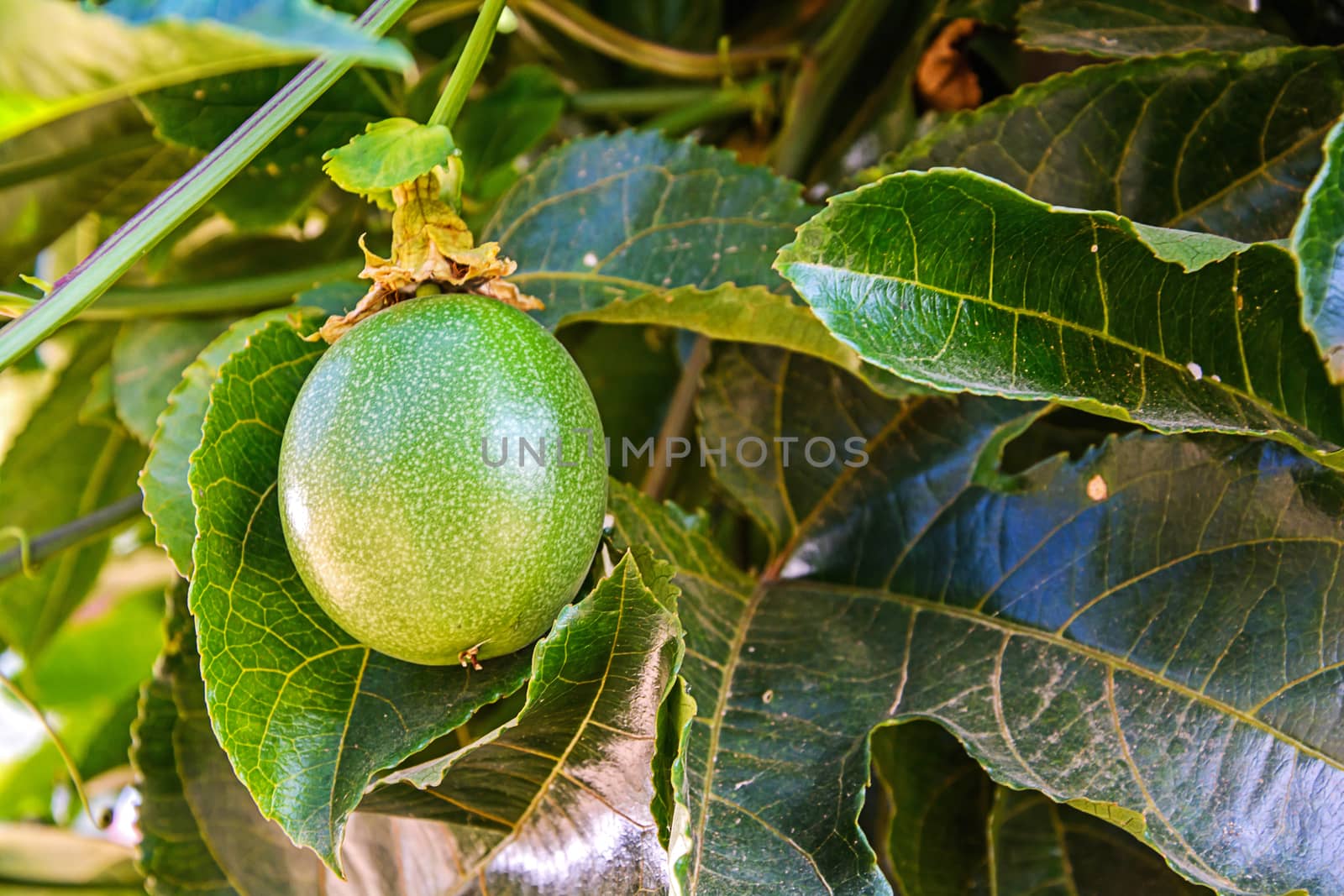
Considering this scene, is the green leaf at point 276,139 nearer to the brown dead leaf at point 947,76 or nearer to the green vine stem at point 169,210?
the green vine stem at point 169,210

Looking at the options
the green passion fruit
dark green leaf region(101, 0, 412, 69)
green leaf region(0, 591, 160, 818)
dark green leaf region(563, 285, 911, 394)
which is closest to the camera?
dark green leaf region(101, 0, 412, 69)

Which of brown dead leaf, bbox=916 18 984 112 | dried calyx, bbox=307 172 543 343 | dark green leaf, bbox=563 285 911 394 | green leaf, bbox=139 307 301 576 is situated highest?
brown dead leaf, bbox=916 18 984 112

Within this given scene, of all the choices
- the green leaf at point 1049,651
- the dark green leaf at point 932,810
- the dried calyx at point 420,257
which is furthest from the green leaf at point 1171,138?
the dark green leaf at point 932,810

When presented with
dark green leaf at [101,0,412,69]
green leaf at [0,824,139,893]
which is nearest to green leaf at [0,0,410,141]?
dark green leaf at [101,0,412,69]

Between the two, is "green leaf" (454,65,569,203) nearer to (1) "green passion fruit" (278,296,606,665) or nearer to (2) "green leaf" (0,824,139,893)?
(1) "green passion fruit" (278,296,606,665)

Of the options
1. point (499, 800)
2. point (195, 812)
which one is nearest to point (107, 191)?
point (195, 812)
